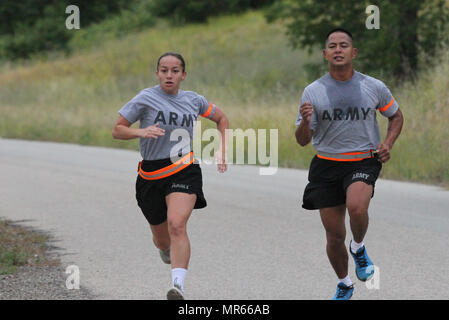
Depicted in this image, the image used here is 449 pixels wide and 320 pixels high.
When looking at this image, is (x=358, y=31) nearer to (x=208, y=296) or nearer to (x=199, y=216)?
(x=199, y=216)

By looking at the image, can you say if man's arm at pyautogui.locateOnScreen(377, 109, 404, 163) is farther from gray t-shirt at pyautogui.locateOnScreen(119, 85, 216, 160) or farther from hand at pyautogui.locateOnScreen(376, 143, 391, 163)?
gray t-shirt at pyautogui.locateOnScreen(119, 85, 216, 160)

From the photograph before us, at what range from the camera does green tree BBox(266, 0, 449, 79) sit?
22.9 m

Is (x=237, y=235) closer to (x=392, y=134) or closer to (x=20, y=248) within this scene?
(x=20, y=248)

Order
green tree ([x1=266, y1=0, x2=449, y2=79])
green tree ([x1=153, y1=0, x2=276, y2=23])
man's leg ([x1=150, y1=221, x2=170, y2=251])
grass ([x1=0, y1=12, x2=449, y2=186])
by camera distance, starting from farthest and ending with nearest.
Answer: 1. green tree ([x1=153, y1=0, x2=276, y2=23])
2. green tree ([x1=266, y1=0, x2=449, y2=79])
3. grass ([x1=0, y1=12, x2=449, y2=186])
4. man's leg ([x1=150, y1=221, x2=170, y2=251])

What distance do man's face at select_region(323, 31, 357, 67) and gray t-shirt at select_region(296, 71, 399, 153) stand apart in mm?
150

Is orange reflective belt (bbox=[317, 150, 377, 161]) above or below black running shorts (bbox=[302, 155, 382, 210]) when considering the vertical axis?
above

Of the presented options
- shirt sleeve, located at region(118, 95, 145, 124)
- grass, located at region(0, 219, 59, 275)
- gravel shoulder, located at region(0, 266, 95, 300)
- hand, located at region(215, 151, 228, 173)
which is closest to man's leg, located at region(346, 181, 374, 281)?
hand, located at region(215, 151, 228, 173)

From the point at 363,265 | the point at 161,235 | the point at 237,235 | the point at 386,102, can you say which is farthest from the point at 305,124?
the point at 237,235

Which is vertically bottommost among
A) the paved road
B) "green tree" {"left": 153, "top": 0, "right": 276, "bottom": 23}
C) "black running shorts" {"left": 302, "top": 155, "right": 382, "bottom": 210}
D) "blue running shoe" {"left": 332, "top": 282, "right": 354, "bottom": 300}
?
the paved road

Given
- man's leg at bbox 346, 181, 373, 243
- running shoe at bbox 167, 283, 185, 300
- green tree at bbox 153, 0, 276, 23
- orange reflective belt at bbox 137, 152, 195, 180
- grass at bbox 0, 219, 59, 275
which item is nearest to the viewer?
running shoe at bbox 167, 283, 185, 300

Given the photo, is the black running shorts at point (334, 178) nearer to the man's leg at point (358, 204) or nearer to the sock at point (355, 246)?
the man's leg at point (358, 204)

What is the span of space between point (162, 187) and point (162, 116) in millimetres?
542

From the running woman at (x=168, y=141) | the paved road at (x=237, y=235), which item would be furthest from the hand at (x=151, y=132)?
the paved road at (x=237, y=235)
